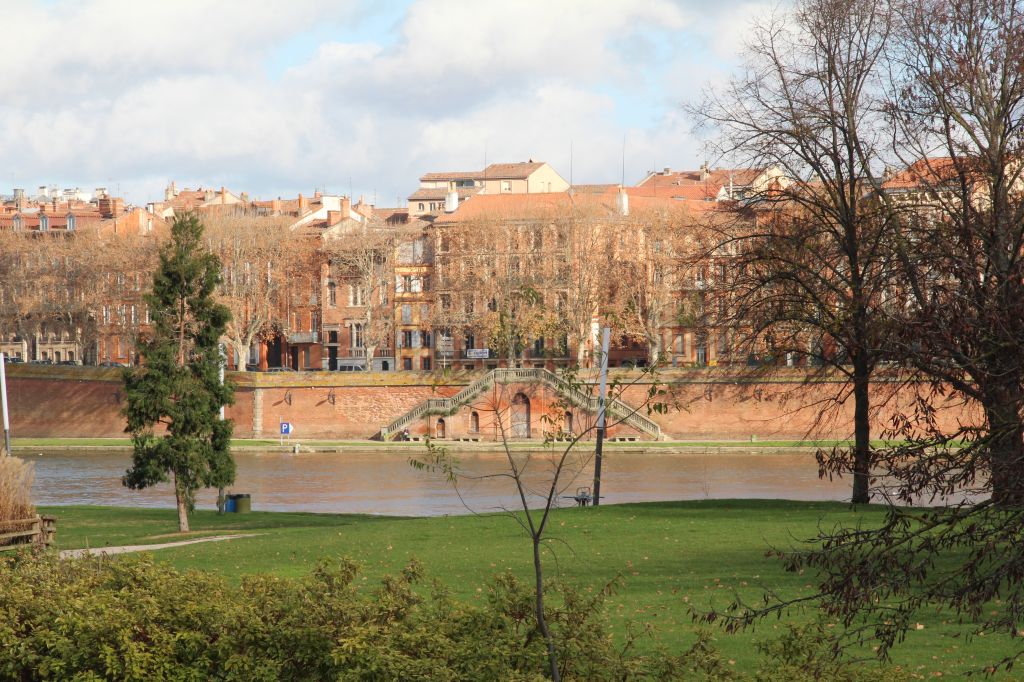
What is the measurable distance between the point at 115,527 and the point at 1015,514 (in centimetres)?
2573

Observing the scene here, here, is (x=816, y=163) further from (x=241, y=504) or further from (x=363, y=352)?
(x=363, y=352)

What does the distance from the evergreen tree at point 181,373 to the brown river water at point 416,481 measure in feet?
28.0

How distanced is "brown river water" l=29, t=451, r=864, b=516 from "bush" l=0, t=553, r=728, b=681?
2495 cm

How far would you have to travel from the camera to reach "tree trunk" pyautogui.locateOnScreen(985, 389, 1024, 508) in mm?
7760

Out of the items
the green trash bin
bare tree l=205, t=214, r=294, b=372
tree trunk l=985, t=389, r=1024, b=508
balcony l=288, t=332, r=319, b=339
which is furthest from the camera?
balcony l=288, t=332, r=319, b=339

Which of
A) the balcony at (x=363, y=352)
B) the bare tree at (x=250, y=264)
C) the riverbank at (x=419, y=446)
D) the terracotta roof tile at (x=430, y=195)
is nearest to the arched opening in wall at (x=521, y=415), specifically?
the riverbank at (x=419, y=446)

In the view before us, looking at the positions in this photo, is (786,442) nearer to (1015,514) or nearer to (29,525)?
(29,525)

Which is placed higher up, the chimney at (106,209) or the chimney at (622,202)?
the chimney at (106,209)

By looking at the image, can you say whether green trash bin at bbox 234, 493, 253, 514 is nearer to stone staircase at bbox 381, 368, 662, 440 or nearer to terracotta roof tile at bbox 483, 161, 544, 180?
stone staircase at bbox 381, 368, 662, 440

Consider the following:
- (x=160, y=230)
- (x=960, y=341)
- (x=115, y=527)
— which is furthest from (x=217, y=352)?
(x=160, y=230)

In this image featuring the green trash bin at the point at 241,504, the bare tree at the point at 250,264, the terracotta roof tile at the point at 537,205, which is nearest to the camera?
the green trash bin at the point at 241,504

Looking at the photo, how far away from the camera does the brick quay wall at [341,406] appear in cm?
6631

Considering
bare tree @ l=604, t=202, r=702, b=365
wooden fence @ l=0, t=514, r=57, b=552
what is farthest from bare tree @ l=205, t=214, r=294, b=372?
wooden fence @ l=0, t=514, r=57, b=552

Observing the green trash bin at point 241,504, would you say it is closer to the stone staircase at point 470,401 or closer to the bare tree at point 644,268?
Result: the stone staircase at point 470,401
